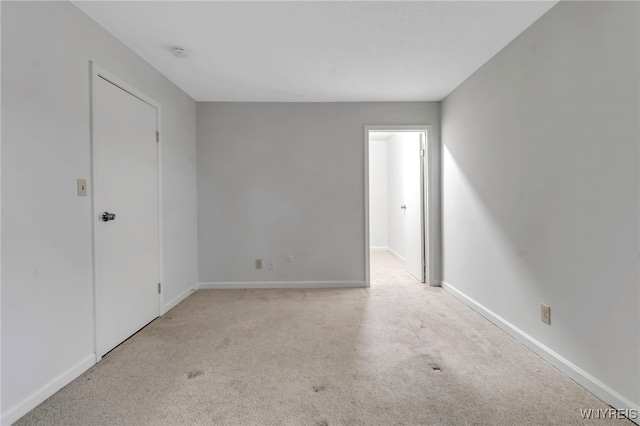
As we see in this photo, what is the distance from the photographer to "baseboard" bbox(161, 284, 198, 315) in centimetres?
293

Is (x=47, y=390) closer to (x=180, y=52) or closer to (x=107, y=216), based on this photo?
(x=107, y=216)

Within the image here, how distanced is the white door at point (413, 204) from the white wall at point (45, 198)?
3511 mm

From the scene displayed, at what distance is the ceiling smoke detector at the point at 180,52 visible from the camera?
7.78 ft

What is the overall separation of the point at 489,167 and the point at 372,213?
13.5 ft

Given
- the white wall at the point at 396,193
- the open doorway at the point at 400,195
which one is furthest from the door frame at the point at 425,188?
the white wall at the point at 396,193

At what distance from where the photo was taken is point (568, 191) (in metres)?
1.79

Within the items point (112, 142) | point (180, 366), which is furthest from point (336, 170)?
point (180, 366)

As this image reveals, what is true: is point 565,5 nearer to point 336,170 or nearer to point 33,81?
point 336,170

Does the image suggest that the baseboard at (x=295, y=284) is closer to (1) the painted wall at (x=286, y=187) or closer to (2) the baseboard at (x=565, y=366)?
(1) the painted wall at (x=286, y=187)

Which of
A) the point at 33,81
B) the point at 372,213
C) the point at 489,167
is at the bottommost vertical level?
the point at 372,213

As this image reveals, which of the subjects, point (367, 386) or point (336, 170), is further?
point (336, 170)

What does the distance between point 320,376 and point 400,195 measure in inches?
154

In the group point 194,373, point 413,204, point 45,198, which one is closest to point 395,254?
point 413,204

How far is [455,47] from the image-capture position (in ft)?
7.75
